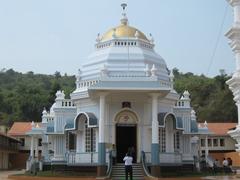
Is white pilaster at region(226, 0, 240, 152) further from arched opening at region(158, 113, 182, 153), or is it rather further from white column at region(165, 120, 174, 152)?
white column at region(165, 120, 174, 152)

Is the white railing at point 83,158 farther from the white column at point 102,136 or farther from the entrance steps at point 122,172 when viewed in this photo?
the white column at point 102,136

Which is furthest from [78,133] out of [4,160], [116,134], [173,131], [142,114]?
[4,160]

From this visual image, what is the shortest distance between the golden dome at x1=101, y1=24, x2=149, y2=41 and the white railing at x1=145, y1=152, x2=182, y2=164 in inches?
309

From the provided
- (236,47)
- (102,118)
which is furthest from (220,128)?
(236,47)

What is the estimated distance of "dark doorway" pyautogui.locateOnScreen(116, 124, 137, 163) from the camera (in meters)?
26.3

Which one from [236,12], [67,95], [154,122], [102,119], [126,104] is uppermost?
[67,95]

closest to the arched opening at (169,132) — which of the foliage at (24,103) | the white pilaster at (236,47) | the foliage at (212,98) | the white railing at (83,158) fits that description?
the white railing at (83,158)

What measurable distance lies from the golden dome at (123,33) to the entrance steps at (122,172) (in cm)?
849

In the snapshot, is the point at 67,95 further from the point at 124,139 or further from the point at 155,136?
the point at 155,136

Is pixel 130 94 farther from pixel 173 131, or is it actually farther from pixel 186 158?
pixel 186 158

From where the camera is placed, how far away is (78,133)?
88.4ft

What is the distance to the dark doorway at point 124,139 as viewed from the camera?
26281 mm

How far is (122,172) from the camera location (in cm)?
2391

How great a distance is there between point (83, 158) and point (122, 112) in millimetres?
3400
